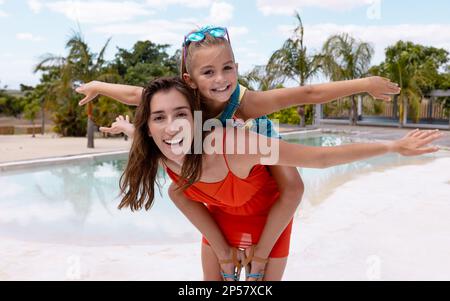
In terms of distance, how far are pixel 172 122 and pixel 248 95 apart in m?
0.34

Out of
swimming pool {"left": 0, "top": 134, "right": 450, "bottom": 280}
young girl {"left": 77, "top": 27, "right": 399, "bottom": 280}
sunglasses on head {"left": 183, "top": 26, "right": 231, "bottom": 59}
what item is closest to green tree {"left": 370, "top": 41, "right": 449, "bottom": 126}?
swimming pool {"left": 0, "top": 134, "right": 450, "bottom": 280}

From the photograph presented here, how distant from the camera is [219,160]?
55.4 inches

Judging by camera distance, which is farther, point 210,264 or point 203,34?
point 210,264

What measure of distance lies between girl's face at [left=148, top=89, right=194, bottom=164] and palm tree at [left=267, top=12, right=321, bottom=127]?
59.4ft

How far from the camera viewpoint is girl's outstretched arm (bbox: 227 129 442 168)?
1.27 m

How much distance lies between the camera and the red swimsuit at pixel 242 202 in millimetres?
1494

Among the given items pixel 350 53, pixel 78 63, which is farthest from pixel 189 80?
pixel 350 53

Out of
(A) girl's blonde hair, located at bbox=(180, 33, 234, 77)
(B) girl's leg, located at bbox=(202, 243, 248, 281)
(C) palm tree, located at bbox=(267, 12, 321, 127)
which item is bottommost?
(B) girl's leg, located at bbox=(202, 243, 248, 281)

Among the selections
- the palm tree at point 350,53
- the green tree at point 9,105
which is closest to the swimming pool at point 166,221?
the palm tree at point 350,53

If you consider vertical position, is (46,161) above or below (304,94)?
below

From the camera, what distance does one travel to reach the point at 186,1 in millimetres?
26266

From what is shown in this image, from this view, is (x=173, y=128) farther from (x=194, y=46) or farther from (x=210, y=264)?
(x=210, y=264)

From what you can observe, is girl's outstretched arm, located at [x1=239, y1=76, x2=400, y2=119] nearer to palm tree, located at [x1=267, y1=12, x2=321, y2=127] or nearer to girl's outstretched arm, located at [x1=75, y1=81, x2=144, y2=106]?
girl's outstretched arm, located at [x1=75, y1=81, x2=144, y2=106]

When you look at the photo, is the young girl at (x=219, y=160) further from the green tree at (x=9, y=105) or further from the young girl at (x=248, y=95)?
the green tree at (x=9, y=105)
